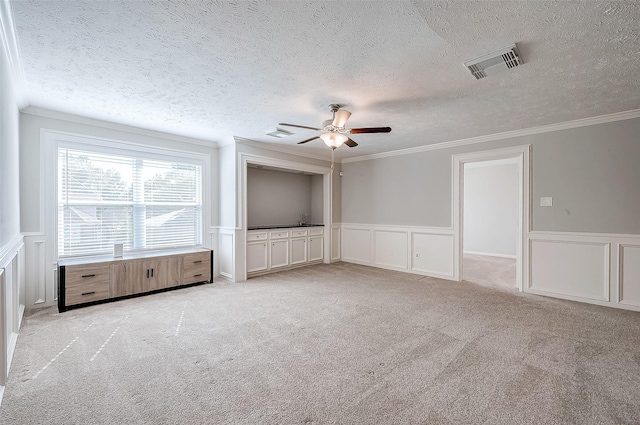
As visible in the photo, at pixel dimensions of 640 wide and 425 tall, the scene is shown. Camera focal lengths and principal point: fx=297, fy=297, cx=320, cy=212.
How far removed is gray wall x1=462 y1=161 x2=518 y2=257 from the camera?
7.48 meters

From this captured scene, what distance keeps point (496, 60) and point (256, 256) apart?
4.53m

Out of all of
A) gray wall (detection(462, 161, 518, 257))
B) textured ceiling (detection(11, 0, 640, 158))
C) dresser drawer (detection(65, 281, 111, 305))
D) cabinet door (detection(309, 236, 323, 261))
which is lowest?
dresser drawer (detection(65, 281, 111, 305))

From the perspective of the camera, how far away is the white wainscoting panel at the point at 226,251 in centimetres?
518

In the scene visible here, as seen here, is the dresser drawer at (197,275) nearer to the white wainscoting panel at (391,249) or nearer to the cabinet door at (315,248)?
the cabinet door at (315,248)

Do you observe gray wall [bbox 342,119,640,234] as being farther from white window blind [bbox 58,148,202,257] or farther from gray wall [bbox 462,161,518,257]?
white window blind [bbox 58,148,202,257]

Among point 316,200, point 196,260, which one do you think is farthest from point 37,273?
point 316,200

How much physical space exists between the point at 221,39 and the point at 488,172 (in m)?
7.77

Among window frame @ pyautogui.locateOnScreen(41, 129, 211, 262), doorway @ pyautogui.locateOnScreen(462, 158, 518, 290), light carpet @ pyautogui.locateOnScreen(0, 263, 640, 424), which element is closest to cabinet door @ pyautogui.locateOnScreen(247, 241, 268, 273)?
window frame @ pyautogui.locateOnScreen(41, 129, 211, 262)

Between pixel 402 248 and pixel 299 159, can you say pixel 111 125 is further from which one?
pixel 402 248

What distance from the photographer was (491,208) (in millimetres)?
7863

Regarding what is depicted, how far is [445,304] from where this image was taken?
3863mm

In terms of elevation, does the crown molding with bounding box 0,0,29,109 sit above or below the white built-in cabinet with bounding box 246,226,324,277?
above

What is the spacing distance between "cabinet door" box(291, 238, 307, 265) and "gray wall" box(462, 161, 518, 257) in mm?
4876

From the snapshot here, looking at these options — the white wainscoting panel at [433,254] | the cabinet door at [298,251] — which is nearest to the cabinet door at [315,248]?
the cabinet door at [298,251]
